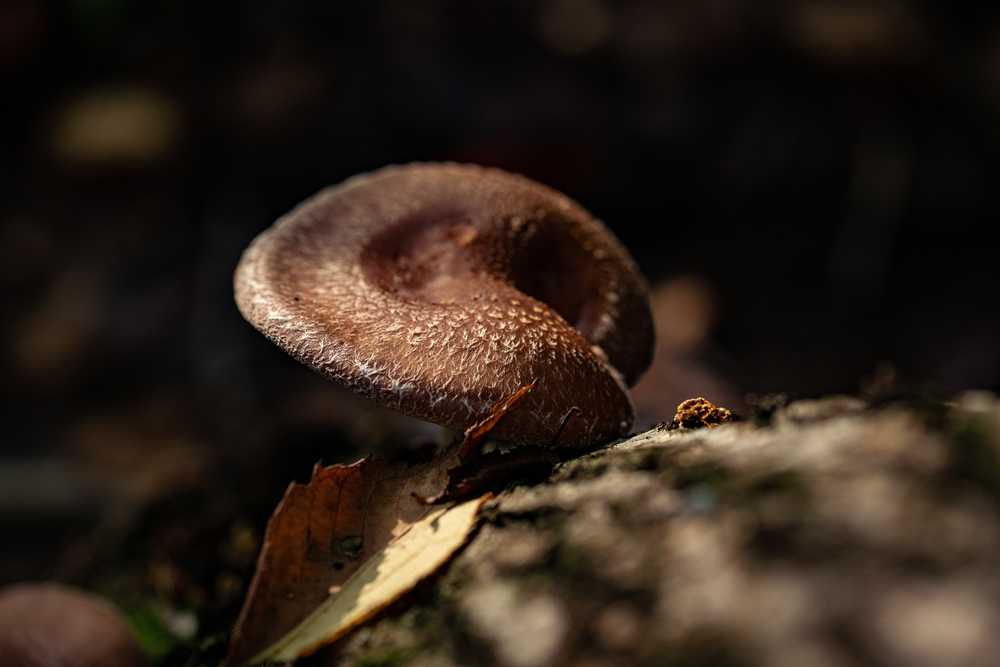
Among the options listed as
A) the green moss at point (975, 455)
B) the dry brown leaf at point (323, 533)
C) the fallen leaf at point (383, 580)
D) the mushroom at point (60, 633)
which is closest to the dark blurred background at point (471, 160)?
the mushroom at point (60, 633)

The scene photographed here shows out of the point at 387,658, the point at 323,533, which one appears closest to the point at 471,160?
the point at 323,533

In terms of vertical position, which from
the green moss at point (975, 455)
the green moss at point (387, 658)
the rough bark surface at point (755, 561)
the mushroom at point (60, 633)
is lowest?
the mushroom at point (60, 633)

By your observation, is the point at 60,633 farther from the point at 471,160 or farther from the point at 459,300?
the point at 471,160

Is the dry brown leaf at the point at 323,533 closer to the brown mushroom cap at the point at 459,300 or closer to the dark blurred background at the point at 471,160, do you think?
the brown mushroom cap at the point at 459,300

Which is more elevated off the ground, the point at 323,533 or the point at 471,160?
the point at 323,533

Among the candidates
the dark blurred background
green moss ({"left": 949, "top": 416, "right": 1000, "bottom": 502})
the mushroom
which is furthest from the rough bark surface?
the dark blurred background

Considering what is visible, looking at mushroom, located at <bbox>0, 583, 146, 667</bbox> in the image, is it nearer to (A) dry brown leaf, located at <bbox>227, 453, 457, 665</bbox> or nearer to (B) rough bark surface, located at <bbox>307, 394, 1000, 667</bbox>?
(A) dry brown leaf, located at <bbox>227, 453, 457, 665</bbox>
